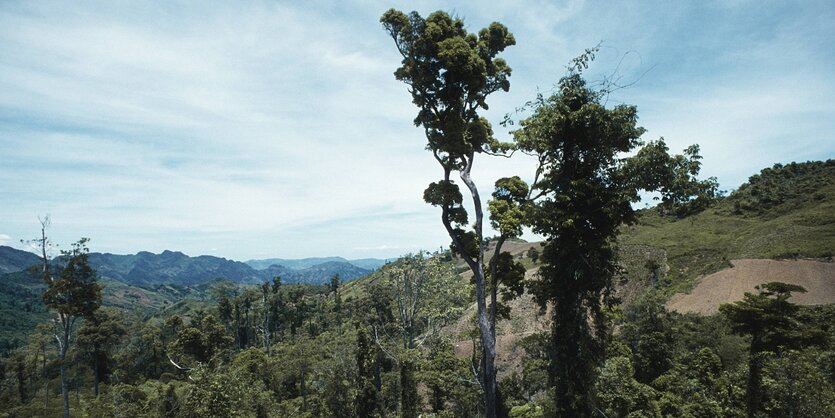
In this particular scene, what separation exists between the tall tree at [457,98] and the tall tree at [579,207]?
1.89m

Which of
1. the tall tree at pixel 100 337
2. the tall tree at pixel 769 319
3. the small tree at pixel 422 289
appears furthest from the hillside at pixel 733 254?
the tall tree at pixel 100 337

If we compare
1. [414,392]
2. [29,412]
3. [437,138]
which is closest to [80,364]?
[29,412]

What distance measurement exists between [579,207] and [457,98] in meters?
5.64

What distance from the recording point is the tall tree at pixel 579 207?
44.4ft

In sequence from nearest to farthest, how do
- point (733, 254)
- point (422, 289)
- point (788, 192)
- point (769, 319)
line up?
point (769, 319) < point (422, 289) < point (733, 254) < point (788, 192)

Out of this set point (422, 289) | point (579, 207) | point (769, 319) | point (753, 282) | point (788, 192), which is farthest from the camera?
point (788, 192)

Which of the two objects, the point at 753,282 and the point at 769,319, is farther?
the point at 753,282

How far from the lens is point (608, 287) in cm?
1438

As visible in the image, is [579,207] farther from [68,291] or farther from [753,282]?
[753,282]

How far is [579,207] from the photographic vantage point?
14133 mm

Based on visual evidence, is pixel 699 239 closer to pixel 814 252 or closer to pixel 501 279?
pixel 814 252

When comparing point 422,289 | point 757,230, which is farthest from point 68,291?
point 757,230

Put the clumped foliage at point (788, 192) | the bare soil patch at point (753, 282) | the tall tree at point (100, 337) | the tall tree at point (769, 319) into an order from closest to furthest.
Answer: the tall tree at point (769, 319) < the bare soil patch at point (753, 282) < the tall tree at point (100, 337) < the clumped foliage at point (788, 192)

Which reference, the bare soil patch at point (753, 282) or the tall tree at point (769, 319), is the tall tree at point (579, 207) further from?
the bare soil patch at point (753, 282)
